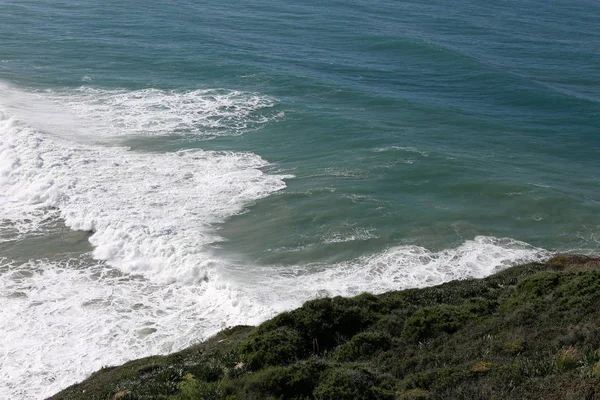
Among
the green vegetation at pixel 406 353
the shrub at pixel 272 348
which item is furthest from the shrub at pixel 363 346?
the shrub at pixel 272 348

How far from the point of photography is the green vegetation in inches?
537

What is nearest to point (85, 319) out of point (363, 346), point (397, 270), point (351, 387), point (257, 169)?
point (363, 346)

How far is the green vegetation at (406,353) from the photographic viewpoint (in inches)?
537

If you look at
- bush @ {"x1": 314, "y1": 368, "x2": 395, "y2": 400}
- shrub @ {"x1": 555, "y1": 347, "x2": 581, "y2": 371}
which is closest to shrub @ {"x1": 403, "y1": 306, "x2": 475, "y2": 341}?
bush @ {"x1": 314, "y1": 368, "x2": 395, "y2": 400}

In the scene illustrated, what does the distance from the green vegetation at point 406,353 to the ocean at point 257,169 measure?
5326mm

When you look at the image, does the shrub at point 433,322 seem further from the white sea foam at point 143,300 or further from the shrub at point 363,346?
the white sea foam at point 143,300

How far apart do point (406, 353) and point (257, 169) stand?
23.3 metres

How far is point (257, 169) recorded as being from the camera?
3844 centimetres

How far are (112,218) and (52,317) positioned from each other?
27.6 feet

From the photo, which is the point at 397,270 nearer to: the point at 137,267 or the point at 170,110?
the point at 137,267

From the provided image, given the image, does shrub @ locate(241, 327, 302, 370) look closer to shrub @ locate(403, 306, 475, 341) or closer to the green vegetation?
the green vegetation

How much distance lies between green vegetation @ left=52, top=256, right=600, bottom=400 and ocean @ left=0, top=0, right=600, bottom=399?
5.33m

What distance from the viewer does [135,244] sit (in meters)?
30.0

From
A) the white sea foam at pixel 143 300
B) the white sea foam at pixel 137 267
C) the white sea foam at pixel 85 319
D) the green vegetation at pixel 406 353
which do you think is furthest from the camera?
the white sea foam at pixel 137 267
